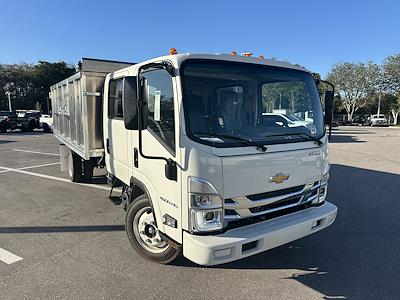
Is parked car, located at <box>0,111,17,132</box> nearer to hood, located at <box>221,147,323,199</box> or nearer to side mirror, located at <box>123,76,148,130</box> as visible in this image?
side mirror, located at <box>123,76,148,130</box>

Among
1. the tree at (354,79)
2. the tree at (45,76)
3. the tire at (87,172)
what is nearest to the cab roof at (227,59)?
the tire at (87,172)

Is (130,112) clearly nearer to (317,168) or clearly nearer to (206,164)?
(206,164)

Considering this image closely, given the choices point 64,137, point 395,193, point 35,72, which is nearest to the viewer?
point 395,193

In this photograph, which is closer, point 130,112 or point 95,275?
point 130,112

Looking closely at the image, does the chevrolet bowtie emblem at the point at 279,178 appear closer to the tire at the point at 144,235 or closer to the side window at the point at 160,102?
the side window at the point at 160,102

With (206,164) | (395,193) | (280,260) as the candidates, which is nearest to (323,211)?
(280,260)

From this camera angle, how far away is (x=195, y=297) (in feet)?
10.2

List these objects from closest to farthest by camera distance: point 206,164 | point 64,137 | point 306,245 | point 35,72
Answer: point 206,164 < point 306,245 < point 64,137 < point 35,72

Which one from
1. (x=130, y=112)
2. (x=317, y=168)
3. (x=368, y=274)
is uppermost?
(x=130, y=112)

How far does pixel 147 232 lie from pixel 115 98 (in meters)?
1.92

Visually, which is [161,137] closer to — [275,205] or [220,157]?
[220,157]

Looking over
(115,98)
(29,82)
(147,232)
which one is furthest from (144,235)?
(29,82)

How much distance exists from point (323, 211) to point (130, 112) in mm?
2419

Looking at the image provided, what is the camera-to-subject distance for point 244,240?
9.55 feet
